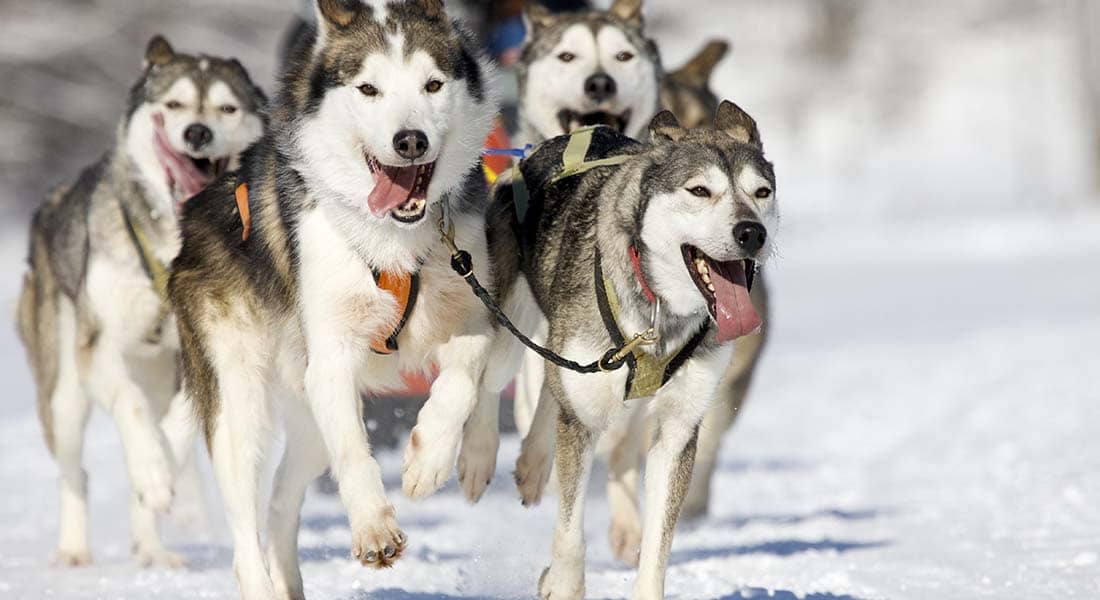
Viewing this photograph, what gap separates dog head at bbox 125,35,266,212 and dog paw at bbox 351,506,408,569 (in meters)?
1.83

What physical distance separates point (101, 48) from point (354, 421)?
18.4 meters

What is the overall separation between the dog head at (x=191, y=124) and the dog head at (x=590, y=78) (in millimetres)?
957

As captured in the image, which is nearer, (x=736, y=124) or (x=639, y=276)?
(x=639, y=276)

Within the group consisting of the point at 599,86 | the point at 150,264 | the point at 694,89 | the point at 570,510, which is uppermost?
the point at 694,89

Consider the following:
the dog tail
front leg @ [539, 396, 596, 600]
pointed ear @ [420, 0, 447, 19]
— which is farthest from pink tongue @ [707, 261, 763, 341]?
the dog tail

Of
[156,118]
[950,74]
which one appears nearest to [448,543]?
[156,118]

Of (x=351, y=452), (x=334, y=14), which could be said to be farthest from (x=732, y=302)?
(x=334, y=14)

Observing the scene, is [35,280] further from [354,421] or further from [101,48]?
[101,48]

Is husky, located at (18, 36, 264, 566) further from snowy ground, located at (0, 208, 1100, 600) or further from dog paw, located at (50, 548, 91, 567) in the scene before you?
snowy ground, located at (0, 208, 1100, 600)

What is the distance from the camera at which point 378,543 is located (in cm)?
320

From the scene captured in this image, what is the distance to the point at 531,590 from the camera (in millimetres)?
3973

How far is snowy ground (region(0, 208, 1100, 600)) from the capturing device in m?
4.14

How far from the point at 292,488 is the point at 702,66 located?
271cm

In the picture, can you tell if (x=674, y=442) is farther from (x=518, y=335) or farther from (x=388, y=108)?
(x=388, y=108)
